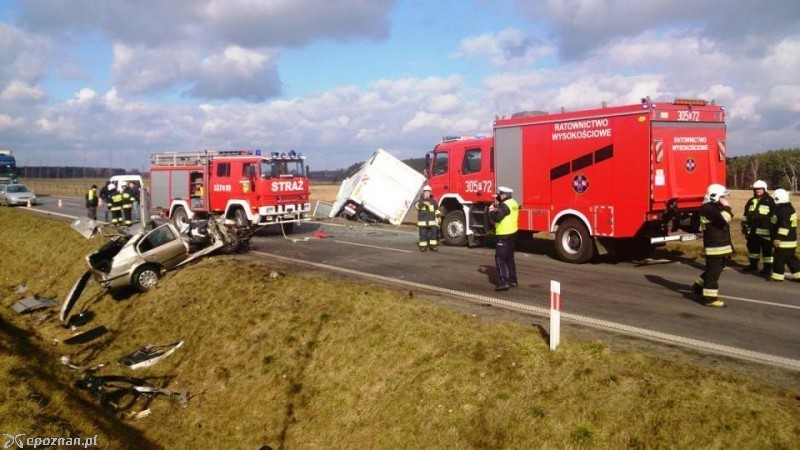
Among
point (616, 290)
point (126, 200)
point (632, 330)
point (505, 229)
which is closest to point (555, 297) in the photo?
point (632, 330)

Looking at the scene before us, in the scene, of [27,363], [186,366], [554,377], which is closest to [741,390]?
[554,377]

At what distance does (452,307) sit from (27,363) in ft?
20.9

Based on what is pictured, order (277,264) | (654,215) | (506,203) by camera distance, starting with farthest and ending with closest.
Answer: (277,264) → (654,215) → (506,203)

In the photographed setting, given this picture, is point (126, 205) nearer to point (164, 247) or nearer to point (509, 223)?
point (164, 247)

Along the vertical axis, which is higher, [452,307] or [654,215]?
[654,215]

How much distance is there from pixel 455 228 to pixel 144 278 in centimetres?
830

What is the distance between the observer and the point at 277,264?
1353 cm

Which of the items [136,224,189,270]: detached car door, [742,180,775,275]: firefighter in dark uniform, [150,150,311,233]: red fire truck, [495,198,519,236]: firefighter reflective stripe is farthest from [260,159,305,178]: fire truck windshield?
[742,180,775,275]: firefighter in dark uniform

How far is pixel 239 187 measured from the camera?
60.5ft

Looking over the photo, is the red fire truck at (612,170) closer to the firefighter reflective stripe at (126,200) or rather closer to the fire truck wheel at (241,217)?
the fire truck wheel at (241,217)

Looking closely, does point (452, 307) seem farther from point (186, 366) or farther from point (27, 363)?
point (27, 363)

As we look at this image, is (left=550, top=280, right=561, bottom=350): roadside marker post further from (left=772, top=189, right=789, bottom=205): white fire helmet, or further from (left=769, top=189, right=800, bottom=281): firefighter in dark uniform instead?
(left=772, top=189, right=789, bottom=205): white fire helmet

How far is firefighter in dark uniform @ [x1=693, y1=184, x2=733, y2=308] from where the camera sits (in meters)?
8.38

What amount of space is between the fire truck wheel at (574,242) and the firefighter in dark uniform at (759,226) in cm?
303
